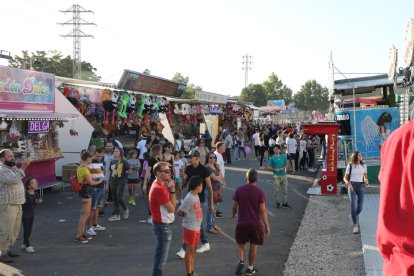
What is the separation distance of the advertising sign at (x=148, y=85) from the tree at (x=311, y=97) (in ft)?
262

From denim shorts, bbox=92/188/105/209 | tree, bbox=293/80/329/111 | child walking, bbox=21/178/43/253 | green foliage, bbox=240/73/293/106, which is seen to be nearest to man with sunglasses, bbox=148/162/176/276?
child walking, bbox=21/178/43/253

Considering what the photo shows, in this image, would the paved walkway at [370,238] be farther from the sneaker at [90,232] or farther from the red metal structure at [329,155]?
the sneaker at [90,232]

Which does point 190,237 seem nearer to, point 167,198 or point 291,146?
point 167,198

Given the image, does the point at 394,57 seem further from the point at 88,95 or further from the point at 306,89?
the point at 306,89

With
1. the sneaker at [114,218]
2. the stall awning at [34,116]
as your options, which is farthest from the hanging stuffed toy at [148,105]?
the sneaker at [114,218]

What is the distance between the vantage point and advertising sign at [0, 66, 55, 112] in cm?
1178

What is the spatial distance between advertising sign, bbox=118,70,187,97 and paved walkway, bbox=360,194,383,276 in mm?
12248

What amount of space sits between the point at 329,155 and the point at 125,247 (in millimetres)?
7132

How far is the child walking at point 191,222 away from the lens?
6.00 m

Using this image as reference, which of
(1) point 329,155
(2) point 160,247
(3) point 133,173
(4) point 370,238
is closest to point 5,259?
(2) point 160,247

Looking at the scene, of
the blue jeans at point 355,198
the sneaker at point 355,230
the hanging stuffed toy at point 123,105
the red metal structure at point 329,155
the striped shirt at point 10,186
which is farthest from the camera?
the hanging stuffed toy at point 123,105

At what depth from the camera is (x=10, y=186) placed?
21.9 ft

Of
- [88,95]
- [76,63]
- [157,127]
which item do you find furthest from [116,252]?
[76,63]

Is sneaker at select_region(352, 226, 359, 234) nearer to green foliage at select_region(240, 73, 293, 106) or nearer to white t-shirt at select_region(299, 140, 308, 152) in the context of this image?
white t-shirt at select_region(299, 140, 308, 152)
